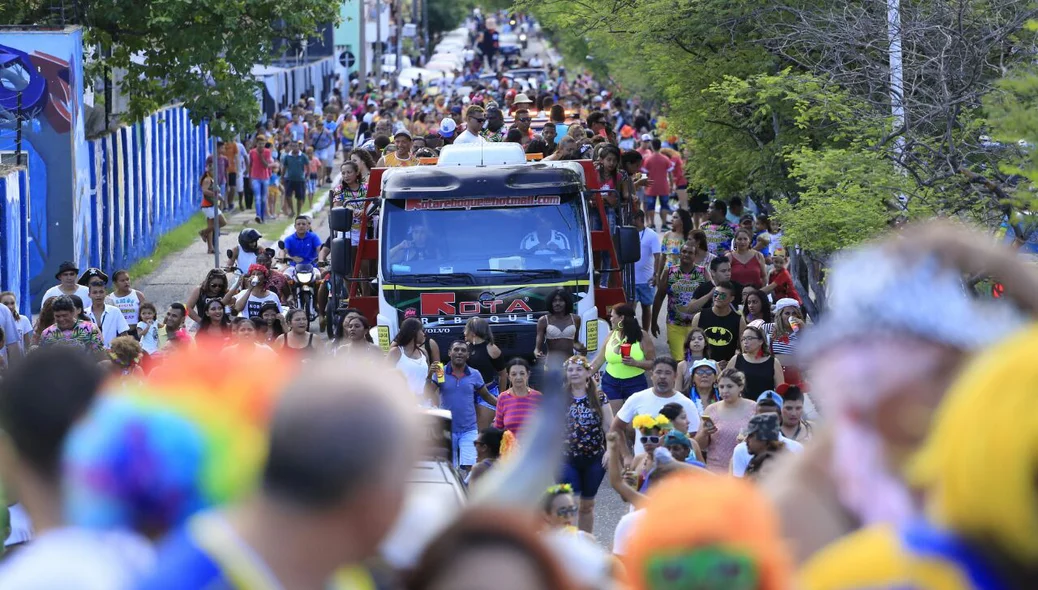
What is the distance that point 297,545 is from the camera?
2.17 metres

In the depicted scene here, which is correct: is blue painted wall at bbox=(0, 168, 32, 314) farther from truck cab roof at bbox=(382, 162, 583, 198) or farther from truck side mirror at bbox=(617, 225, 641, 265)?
truck side mirror at bbox=(617, 225, 641, 265)

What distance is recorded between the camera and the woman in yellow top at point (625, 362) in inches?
445

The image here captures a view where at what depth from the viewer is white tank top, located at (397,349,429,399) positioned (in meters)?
10.4

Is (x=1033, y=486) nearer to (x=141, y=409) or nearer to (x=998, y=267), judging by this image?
(x=998, y=267)

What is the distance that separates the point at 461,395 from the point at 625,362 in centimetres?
147

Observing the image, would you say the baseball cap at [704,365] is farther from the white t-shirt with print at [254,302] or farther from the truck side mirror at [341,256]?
the white t-shirt with print at [254,302]

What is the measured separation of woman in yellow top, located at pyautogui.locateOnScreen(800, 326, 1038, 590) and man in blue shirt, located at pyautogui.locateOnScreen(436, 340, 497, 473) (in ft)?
27.4

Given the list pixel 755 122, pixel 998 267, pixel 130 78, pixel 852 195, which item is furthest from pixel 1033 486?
pixel 130 78

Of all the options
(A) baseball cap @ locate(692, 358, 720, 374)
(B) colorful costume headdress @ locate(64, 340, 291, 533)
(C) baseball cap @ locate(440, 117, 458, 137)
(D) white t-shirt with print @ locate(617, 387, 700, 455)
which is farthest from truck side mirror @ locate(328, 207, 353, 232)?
(B) colorful costume headdress @ locate(64, 340, 291, 533)

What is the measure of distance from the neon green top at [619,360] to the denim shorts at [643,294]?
193 inches

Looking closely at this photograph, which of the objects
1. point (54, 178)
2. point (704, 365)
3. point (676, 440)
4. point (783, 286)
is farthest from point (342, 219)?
point (54, 178)

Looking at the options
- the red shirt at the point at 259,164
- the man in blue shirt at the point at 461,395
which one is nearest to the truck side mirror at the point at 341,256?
the man in blue shirt at the point at 461,395

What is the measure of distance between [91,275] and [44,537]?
11.0 m

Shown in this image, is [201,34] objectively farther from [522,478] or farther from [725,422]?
[522,478]
